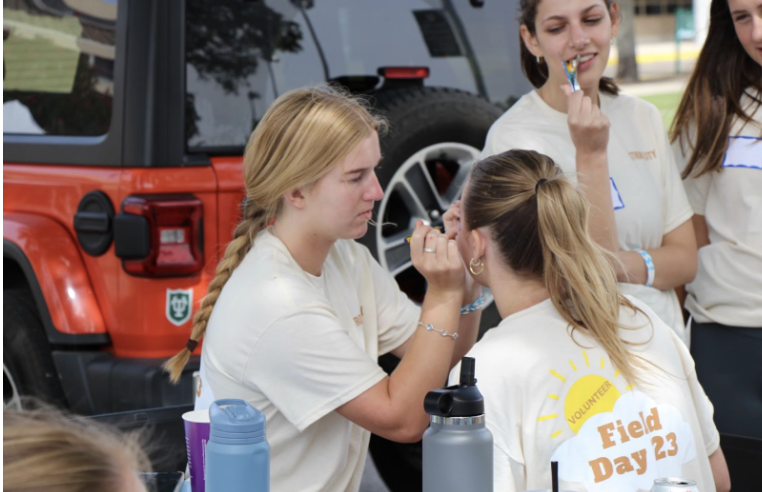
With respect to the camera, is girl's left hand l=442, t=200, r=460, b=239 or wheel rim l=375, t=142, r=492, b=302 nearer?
girl's left hand l=442, t=200, r=460, b=239

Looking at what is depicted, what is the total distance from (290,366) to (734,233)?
4.38ft


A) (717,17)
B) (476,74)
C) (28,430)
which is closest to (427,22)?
(476,74)

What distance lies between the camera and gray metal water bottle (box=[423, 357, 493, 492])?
4.71ft

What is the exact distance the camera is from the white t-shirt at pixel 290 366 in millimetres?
1988

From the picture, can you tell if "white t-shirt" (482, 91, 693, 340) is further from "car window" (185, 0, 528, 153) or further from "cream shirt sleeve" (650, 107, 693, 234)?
"car window" (185, 0, 528, 153)

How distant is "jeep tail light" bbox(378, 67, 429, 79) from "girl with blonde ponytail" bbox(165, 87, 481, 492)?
3.75 ft

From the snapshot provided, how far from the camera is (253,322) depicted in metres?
2.00

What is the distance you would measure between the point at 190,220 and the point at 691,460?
5.81 ft

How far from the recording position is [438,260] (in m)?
2.10

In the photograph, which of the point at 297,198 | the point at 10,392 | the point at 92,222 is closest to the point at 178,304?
the point at 92,222

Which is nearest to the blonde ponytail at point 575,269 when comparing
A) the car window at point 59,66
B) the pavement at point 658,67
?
the car window at point 59,66

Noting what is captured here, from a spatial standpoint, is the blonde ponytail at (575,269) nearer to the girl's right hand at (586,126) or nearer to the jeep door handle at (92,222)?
the girl's right hand at (586,126)

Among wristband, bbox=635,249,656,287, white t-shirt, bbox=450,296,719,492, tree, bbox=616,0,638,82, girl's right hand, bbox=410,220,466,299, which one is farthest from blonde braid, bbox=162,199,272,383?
tree, bbox=616,0,638,82

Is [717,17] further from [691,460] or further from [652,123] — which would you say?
[691,460]
